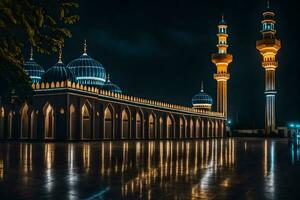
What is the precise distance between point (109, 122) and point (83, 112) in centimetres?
535

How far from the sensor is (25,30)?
5.70m

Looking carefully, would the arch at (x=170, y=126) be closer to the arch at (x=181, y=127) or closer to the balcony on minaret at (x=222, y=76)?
the arch at (x=181, y=127)

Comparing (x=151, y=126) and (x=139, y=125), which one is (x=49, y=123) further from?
(x=151, y=126)

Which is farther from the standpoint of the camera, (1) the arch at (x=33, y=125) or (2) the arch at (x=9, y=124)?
(2) the arch at (x=9, y=124)

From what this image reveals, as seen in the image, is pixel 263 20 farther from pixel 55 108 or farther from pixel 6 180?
pixel 6 180

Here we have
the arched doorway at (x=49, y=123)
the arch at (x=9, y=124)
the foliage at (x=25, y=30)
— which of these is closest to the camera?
the foliage at (x=25, y=30)

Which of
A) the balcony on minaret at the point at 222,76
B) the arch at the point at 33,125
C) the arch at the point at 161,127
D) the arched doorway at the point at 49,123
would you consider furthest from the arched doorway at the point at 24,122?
the balcony on minaret at the point at 222,76

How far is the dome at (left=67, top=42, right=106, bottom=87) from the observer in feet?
168

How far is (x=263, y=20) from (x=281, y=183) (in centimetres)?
8365

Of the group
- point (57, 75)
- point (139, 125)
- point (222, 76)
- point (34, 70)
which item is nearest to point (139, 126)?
point (139, 125)

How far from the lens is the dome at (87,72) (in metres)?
51.1

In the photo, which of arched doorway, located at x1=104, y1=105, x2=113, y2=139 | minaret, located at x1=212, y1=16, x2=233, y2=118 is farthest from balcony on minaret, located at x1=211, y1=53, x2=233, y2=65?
arched doorway, located at x1=104, y1=105, x2=113, y2=139

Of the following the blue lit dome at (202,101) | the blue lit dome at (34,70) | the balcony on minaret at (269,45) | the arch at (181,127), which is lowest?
the arch at (181,127)

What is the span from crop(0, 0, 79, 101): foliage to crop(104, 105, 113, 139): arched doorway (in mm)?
38148
